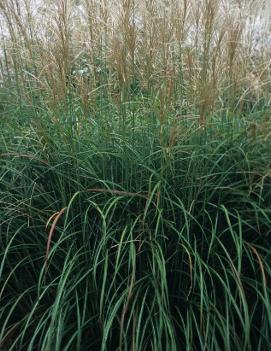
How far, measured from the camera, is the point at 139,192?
3434 millimetres

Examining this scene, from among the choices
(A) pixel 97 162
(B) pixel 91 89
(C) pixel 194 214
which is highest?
(B) pixel 91 89

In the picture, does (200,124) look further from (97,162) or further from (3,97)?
(3,97)

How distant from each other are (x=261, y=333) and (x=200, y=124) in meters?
1.09

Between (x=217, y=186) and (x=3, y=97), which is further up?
(x=3, y=97)

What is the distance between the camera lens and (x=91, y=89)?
13.2 ft

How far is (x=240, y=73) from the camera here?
3.77 metres

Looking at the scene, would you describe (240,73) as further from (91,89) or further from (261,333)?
(261,333)

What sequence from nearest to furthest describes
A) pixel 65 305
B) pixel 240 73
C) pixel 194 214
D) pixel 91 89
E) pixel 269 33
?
1. pixel 65 305
2. pixel 194 214
3. pixel 240 73
4. pixel 91 89
5. pixel 269 33

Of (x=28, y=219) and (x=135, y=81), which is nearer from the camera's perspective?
(x=28, y=219)

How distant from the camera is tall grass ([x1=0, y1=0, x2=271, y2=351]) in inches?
128

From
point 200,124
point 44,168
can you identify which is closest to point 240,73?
point 200,124

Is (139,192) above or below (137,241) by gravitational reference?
above

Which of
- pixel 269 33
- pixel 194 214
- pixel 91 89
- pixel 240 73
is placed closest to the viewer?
pixel 194 214

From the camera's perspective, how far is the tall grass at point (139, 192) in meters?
3.24
